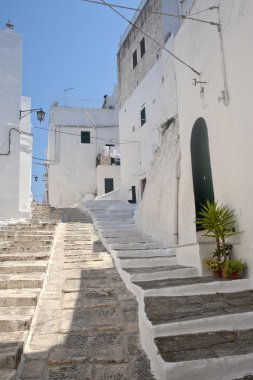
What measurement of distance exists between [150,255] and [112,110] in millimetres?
20040

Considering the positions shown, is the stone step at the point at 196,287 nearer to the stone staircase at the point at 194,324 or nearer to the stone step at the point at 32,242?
the stone staircase at the point at 194,324

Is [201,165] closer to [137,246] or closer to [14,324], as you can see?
[137,246]

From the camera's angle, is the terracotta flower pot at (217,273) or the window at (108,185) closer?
the terracotta flower pot at (217,273)

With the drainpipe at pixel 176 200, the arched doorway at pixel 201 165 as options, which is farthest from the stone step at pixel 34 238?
the arched doorway at pixel 201 165

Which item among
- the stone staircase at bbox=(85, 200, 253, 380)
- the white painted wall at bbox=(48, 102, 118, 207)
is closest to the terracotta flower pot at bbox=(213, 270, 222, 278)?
the stone staircase at bbox=(85, 200, 253, 380)

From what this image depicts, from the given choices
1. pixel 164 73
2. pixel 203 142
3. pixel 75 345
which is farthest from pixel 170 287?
pixel 164 73

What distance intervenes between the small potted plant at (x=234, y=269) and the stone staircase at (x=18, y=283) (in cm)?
270

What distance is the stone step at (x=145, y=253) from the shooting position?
6504 millimetres

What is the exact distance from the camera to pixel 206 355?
103 inches

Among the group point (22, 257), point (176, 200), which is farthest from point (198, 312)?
point (176, 200)

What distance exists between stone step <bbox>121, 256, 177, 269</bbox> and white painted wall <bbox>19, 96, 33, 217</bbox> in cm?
658

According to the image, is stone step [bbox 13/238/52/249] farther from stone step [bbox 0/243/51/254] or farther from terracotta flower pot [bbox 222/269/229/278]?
terracotta flower pot [bbox 222/269/229/278]

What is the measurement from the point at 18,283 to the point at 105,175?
18.1m

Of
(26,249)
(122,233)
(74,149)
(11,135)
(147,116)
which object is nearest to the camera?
(26,249)
